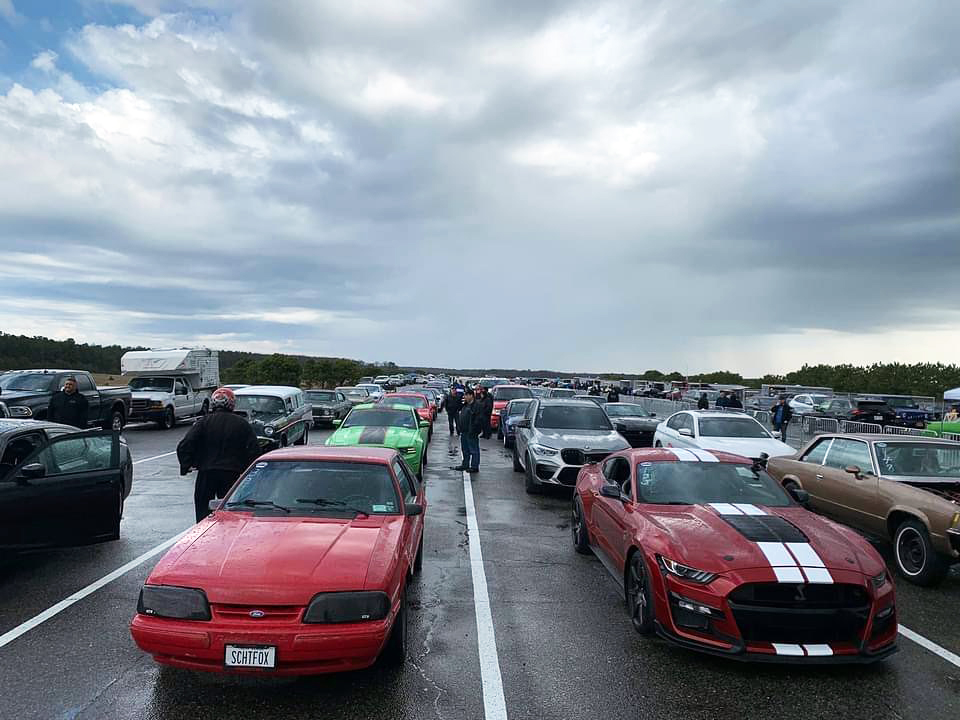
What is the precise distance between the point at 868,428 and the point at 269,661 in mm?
17790

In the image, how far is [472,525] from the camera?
9.25m

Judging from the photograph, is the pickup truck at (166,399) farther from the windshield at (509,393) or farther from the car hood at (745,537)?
the car hood at (745,537)

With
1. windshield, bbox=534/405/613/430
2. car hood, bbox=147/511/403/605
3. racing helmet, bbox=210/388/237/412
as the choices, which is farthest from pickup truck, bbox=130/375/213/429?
car hood, bbox=147/511/403/605

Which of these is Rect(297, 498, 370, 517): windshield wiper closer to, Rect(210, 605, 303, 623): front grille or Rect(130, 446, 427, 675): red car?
Rect(130, 446, 427, 675): red car

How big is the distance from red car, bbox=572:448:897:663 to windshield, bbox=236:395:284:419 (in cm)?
1228

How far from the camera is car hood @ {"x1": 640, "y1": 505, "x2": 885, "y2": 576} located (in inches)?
188

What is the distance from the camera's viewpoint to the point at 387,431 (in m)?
13.0

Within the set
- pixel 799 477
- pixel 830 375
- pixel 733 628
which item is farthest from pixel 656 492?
pixel 830 375

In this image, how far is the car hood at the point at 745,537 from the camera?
4.78 metres

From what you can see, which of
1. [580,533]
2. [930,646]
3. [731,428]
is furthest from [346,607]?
[731,428]

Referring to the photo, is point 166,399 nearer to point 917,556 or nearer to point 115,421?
point 115,421

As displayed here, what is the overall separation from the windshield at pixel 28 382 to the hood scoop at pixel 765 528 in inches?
751

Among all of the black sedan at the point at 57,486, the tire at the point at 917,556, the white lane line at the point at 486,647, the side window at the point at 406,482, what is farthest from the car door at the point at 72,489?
the tire at the point at 917,556

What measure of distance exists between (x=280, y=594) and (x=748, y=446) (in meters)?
10.9
